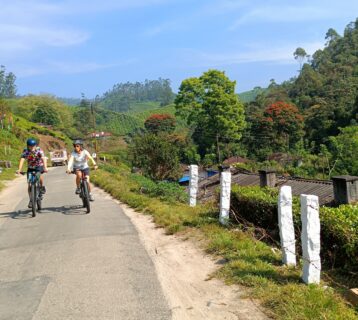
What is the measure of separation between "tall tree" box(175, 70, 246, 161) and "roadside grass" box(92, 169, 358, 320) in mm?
52308

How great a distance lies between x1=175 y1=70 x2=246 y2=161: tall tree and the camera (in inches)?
2425

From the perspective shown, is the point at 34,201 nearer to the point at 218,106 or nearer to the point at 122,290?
the point at 122,290

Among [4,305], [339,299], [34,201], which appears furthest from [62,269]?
[34,201]

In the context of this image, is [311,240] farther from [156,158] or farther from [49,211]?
[156,158]

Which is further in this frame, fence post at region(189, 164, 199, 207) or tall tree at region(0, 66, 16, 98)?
tall tree at region(0, 66, 16, 98)

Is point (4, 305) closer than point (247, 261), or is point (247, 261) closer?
point (4, 305)

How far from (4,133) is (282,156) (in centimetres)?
3578

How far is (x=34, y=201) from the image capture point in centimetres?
1063

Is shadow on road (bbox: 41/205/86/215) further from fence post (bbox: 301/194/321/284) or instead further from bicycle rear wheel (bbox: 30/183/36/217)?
fence post (bbox: 301/194/321/284)

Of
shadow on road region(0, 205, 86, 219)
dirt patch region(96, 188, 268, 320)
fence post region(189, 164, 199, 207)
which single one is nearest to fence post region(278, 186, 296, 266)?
dirt patch region(96, 188, 268, 320)

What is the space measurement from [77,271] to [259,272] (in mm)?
2460

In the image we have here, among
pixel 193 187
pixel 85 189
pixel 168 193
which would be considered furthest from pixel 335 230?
pixel 168 193

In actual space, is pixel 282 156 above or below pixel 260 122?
below

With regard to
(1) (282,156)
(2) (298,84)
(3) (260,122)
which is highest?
(2) (298,84)
